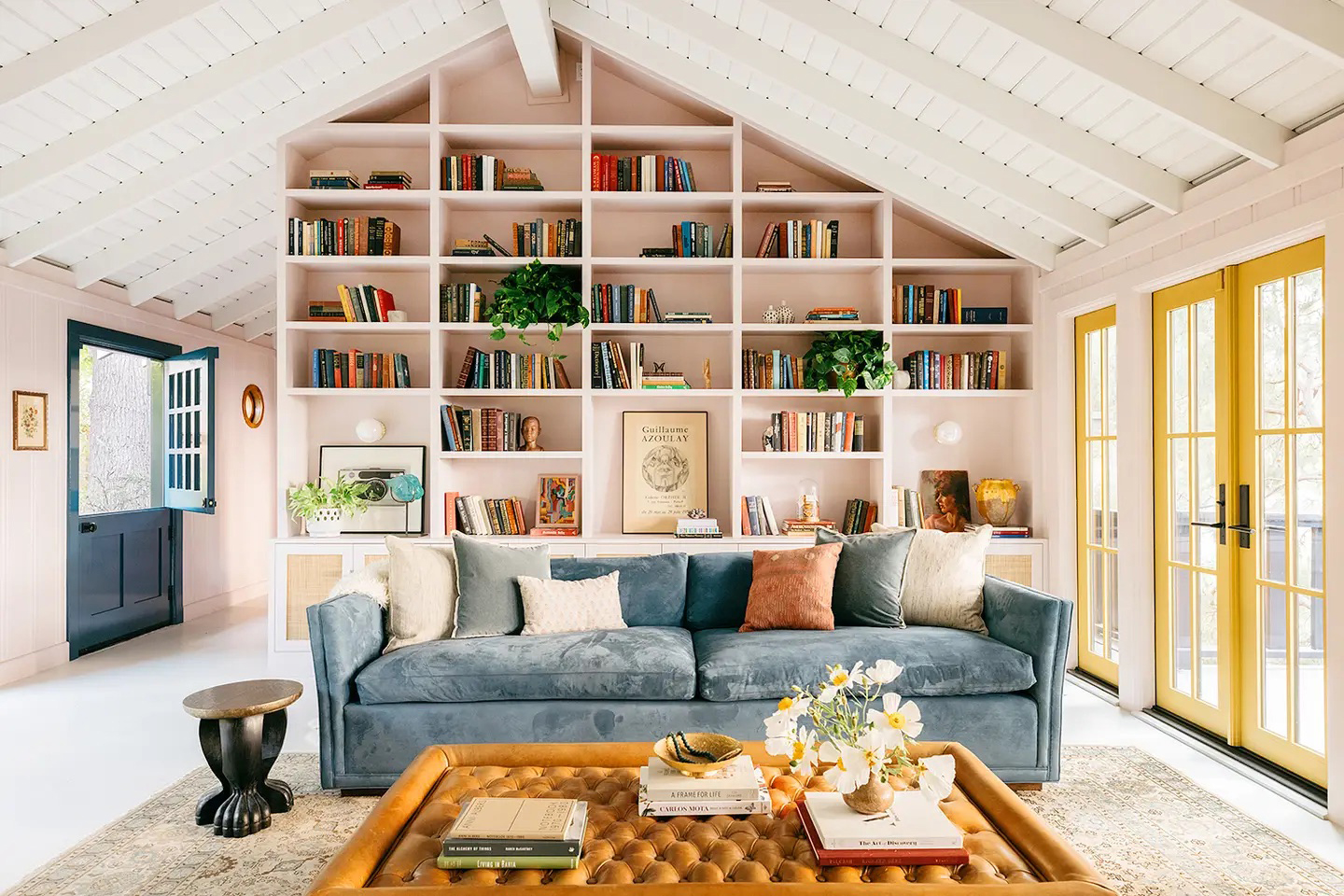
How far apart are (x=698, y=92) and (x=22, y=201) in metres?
3.49

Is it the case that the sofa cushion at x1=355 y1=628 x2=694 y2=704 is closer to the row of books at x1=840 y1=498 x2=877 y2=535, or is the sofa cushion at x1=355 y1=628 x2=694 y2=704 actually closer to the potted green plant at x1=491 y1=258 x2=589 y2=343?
the potted green plant at x1=491 y1=258 x2=589 y2=343

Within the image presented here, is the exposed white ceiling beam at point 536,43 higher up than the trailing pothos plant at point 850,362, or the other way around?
the exposed white ceiling beam at point 536,43

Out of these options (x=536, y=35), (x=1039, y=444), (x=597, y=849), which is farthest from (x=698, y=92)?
(x=597, y=849)

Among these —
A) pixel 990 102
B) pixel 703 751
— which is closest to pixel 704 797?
pixel 703 751

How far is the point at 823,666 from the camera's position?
10.4ft

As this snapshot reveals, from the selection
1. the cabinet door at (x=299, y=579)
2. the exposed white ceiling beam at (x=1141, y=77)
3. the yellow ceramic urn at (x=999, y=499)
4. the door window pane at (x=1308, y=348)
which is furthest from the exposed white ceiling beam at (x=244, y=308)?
the door window pane at (x=1308, y=348)

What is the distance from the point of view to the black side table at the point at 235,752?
280 cm

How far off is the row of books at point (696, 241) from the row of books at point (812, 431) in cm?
101

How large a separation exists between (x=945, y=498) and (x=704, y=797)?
364 cm

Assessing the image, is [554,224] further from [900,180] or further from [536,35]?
[900,180]

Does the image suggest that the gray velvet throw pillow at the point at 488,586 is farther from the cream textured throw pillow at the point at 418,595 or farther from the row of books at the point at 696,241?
the row of books at the point at 696,241

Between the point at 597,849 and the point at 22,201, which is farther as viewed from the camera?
the point at 22,201

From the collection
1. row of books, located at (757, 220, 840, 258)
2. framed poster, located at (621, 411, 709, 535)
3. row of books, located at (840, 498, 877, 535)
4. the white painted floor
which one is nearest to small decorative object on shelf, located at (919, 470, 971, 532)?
row of books, located at (840, 498, 877, 535)

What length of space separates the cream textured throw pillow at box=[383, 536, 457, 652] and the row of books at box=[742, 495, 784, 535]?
195 cm
